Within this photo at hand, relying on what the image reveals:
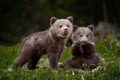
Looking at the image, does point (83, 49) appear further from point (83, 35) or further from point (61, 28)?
point (61, 28)

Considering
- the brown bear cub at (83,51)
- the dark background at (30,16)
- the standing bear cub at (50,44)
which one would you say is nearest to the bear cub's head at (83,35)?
the brown bear cub at (83,51)

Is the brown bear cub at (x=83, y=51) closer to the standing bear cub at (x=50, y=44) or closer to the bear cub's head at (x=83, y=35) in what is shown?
the bear cub's head at (x=83, y=35)

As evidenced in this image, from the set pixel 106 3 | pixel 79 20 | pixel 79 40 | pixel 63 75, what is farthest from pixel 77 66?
pixel 106 3

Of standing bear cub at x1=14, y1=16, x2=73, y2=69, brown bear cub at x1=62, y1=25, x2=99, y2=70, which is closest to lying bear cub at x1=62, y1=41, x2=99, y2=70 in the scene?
brown bear cub at x1=62, y1=25, x2=99, y2=70

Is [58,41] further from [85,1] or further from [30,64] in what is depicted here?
[85,1]

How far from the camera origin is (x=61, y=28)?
14297mm

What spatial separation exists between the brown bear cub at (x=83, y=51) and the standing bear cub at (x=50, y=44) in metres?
0.25

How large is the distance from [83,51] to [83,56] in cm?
13

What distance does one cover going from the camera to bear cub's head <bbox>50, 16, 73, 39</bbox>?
14.2 m

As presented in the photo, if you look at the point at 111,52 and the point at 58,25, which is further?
the point at 111,52

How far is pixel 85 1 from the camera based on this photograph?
31.2 m

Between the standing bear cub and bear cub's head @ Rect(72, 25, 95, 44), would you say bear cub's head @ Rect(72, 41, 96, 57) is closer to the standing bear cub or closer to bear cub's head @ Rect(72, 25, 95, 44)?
bear cub's head @ Rect(72, 25, 95, 44)

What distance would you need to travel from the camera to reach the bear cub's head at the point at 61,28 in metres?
14.2

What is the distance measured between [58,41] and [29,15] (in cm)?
1384
